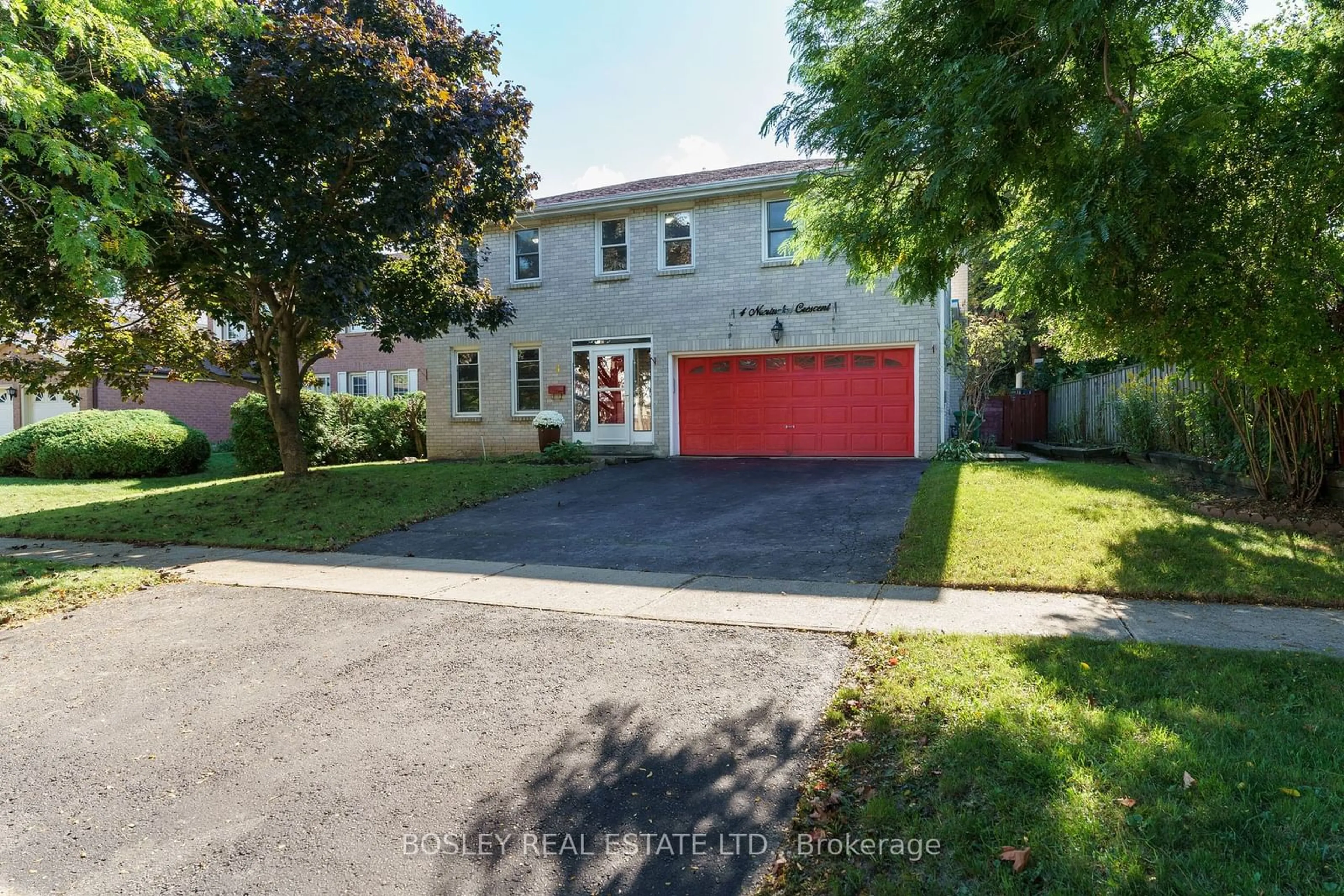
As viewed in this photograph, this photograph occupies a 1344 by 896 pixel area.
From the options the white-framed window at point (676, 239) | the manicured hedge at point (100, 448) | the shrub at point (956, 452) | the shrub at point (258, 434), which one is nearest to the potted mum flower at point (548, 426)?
the white-framed window at point (676, 239)

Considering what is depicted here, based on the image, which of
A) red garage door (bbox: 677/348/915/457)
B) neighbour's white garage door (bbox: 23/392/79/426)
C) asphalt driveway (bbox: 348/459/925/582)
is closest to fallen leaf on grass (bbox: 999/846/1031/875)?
asphalt driveway (bbox: 348/459/925/582)

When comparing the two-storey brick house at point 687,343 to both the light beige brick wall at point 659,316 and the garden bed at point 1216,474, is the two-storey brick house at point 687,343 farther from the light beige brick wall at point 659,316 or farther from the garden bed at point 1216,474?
the garden bed at point 1216,474

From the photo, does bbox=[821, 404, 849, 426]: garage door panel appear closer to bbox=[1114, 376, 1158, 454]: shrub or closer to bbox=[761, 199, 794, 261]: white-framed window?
bbox=[761, 199, 794, 261]: white-framed window

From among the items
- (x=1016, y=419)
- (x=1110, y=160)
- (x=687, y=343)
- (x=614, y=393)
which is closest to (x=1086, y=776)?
(x=1110, y=160)

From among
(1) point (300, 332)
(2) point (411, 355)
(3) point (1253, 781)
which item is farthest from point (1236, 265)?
(2) point (411, 355)

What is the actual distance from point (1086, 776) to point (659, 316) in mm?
14049

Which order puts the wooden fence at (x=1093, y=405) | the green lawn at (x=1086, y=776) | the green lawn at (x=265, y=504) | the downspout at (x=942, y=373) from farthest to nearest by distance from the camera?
the downspout at (x=942, y=373)
the wooden fence at (x=1093, y=405)
the green lawn at (x=265, y=504)
the green lawn at (x=1086, y=776)

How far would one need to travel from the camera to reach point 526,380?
17.4 meters

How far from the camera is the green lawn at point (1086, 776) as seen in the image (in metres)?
2.29

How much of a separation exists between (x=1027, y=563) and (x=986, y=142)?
3419 mm

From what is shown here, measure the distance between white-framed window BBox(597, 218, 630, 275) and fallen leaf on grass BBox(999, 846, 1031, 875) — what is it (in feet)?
49.4

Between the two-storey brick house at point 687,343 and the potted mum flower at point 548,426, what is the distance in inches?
22.0

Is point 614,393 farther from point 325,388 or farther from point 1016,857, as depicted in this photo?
point 325,388

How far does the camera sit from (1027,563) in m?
6.19
